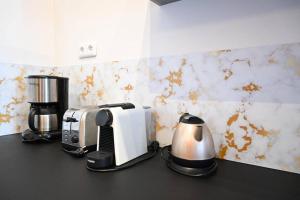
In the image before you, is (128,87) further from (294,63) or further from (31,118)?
(294,63)

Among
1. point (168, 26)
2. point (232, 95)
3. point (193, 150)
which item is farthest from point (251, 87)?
point (168, 26)

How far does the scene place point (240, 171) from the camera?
69 cm

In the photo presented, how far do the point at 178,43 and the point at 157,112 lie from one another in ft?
1.16

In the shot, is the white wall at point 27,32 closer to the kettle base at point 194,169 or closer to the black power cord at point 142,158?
the black power cord at point 142,158

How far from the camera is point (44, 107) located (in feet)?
3.50

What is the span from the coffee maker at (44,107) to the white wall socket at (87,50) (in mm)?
233

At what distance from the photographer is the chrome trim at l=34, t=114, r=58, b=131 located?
104cm

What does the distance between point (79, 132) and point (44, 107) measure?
0.38 meters

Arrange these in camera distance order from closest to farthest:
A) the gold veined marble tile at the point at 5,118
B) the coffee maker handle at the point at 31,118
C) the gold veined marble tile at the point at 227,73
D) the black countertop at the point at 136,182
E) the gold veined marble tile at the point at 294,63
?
the black countertop at the point at 136,182 → the gold veined marble tile at the point at 294,63 → the gold veined marble tile at the point at 227,73 → the coffee maker handle at the point at 31,118 → the gold veined marble tile at the point at 5,118

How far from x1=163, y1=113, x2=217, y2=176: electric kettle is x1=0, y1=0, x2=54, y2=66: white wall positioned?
3.82ft

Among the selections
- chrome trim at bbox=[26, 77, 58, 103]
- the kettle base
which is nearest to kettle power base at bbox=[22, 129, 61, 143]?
chrome trim at bbox=[26, 77, 58, 103]

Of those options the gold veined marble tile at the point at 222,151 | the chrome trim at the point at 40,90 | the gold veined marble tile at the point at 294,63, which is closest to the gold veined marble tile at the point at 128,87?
the chrome trim at the point at 40,90

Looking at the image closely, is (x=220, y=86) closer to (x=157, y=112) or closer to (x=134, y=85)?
(x=157, y=112)

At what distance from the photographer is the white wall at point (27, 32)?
1.15m
